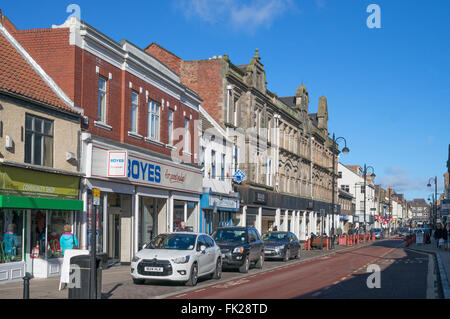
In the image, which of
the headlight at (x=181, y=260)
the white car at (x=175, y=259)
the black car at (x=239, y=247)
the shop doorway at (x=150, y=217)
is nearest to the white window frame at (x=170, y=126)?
the shop doorway at (x=150, y=217)

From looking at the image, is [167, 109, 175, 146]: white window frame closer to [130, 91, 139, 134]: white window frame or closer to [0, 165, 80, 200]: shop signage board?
[130, 91, 139, 134]: white window frame

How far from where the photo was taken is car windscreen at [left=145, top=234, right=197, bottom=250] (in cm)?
1869

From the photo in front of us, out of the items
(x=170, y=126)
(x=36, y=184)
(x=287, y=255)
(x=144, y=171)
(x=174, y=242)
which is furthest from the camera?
(x=287, y=255)

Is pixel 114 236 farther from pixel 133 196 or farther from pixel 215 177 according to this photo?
pixel 215 177

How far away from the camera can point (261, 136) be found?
151ft

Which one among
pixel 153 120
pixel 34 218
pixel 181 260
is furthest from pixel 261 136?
pixel 181 260

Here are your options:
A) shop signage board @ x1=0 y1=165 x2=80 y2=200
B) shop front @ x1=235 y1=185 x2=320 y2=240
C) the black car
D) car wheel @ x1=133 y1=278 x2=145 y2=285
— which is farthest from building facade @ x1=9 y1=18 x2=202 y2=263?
shop front @ x1=235 y1=185 x2=320 y2=240

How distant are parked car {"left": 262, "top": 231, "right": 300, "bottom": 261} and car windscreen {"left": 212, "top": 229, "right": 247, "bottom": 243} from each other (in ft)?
19.1

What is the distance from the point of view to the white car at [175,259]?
17.2m

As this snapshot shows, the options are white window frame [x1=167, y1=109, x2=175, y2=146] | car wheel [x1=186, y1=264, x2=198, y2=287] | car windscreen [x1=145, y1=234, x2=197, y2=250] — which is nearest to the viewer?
car wheel [x1=186, y1=264, x2=198, y2=287]

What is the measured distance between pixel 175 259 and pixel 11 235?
5002 millimetres

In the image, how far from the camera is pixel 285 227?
176 feet
